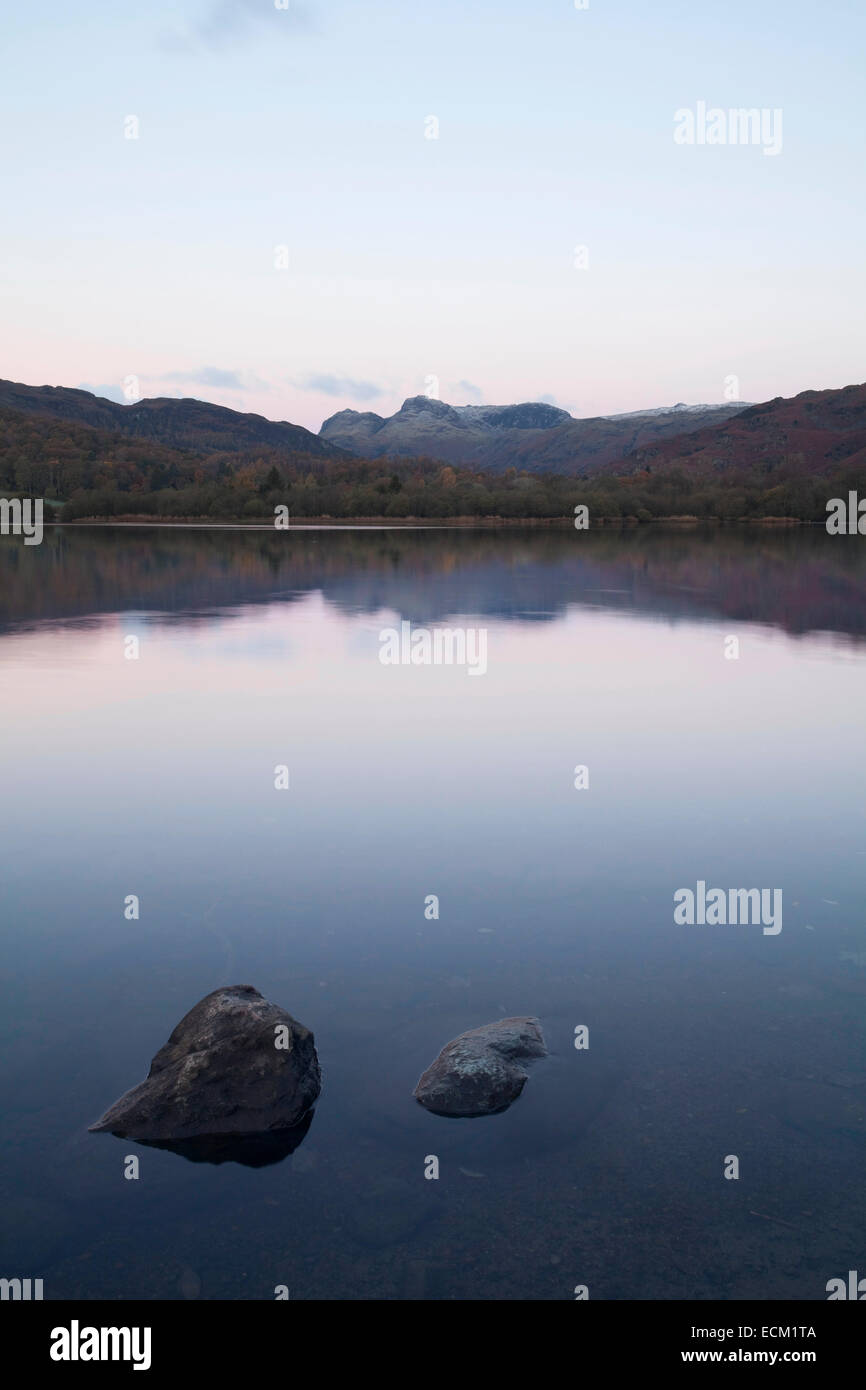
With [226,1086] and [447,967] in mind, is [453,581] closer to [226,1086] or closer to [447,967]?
[447,967]

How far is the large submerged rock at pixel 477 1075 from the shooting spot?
24.8 ft

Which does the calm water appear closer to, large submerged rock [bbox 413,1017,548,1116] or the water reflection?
large submerged rock [bbox 413,1017,548,1116]

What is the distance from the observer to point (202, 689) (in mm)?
23750

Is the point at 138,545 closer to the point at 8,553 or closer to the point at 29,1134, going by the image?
the point at 8,553

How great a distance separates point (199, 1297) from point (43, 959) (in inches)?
187

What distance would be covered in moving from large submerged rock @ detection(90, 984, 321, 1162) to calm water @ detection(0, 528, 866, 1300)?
0.74ft

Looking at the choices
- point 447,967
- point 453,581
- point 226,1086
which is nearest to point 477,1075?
point 226,1086

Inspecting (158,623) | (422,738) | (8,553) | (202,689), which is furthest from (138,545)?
(422,738)

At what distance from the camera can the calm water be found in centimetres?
626

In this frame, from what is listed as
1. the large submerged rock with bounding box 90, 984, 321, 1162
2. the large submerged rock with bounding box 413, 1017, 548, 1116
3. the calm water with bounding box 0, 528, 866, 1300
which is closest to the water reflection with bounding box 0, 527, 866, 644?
the calm water with bounding box 0, 528, 866, 1300

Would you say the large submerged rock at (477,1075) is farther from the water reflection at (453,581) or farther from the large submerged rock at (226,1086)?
the water reflection at (453,581)

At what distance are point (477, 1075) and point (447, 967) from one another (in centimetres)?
209

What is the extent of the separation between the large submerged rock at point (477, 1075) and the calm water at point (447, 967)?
6.2 inches

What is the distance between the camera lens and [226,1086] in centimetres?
754
